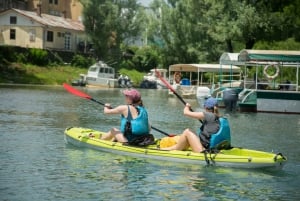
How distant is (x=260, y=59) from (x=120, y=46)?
44.4 metres

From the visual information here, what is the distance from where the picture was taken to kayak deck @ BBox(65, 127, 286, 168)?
47.8 feet

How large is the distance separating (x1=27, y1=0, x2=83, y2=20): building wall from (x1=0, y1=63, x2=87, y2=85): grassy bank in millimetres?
26570

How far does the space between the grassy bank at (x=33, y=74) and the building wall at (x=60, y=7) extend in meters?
26.6

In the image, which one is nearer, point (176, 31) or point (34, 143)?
point (34, 143)

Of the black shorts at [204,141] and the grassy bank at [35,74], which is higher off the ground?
the grassy bank at [35,74]

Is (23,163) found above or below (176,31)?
below

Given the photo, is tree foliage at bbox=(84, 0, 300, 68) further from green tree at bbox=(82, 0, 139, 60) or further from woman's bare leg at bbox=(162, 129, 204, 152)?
woman's bare leg at bbox=(162, 129, 204, 152)

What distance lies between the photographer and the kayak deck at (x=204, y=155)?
14577mm

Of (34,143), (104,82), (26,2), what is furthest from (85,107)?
(26,2)

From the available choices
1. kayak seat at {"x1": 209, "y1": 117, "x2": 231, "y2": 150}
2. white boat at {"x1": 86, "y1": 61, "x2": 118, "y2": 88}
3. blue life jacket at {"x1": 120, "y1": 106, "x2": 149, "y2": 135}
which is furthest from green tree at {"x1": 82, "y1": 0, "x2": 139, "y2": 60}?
kayak seat at {"x1": 209, "y1": 117, "x2": 231, "y2": 150}

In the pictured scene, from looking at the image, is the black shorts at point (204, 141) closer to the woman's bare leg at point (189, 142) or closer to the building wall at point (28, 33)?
the woman's bare leg at point (189, 142)

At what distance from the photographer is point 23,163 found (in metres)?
15.2

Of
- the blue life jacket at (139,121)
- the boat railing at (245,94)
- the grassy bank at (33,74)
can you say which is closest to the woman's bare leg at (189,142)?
the blue life jacket at (139,121)

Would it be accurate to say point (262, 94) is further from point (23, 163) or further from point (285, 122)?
point (23, 163)
